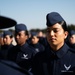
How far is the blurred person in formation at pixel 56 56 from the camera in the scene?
2910 mm

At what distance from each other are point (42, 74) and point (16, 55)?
5.37ft

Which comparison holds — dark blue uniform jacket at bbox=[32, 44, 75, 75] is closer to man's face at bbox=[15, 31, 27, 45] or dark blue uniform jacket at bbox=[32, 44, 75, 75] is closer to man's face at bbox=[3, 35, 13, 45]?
man's face at bbox=[15, 31, 27, 45]

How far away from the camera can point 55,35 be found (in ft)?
9.87

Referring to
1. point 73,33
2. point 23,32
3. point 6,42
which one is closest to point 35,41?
point 73,33

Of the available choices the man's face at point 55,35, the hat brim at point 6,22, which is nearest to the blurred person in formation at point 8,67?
the hat brim at point 6,22

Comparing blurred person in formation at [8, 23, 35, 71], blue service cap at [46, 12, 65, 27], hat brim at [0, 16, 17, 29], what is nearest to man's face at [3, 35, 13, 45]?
blurred person in formation at [8, 23, 35, 71]

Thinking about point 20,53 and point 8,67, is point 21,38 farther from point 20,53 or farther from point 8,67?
point 8,67

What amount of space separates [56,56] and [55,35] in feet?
0.83

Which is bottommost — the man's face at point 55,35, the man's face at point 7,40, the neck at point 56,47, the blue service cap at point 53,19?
the man's face at point 7,40

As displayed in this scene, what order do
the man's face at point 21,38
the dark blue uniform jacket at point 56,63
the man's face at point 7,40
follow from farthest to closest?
the man's face at point 7,40, the man's face at point 21,38, the dark blue uniform jacket at point 56,63

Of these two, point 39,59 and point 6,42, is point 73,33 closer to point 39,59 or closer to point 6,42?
point 6,42

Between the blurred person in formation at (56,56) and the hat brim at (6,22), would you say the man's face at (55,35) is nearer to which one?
the blurred person in formation at (56,56)

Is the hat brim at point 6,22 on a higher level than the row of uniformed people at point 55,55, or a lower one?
higher

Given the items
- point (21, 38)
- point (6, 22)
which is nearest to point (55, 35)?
point (6, 22)
